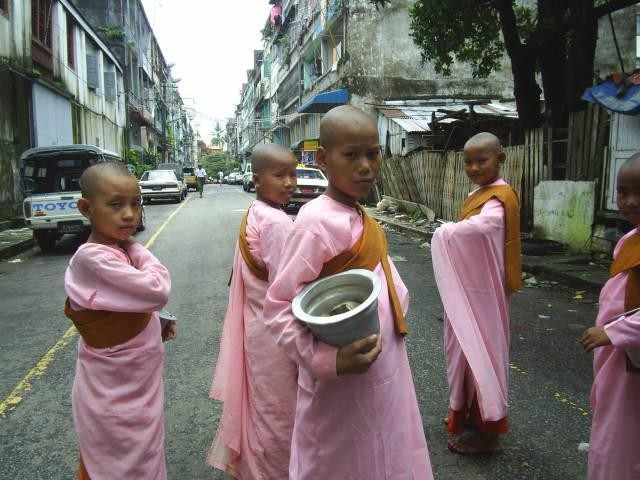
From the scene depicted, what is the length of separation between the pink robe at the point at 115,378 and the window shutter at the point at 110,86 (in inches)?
1114

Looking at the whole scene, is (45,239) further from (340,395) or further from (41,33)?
(340,395)

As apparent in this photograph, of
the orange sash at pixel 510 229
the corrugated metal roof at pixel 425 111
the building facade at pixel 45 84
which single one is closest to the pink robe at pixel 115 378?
the orange sash at pixel 510 229

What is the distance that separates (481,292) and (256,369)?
1.26 metres

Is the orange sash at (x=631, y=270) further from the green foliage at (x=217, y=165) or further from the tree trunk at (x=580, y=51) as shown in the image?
the green foliage at (x=217, y=165)

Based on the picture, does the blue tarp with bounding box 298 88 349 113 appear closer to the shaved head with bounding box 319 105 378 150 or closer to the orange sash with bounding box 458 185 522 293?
the orange sash with bounding box 458 185 522 293

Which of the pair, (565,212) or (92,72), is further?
(92,72)

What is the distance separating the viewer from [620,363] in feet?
6.91

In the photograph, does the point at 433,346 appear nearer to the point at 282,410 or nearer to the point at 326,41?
the point at 282,410

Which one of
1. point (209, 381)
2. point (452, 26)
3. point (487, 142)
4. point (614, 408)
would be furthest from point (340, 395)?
point (452, 26)

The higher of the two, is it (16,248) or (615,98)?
(615,98)

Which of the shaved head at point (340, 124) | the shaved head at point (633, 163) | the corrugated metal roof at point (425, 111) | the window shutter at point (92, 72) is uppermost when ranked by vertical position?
the window shutter at point (92, 72)

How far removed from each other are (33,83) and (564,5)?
14.8 meters

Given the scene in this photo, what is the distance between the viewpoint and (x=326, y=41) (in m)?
27.8

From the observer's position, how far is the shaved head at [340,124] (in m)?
1.70
